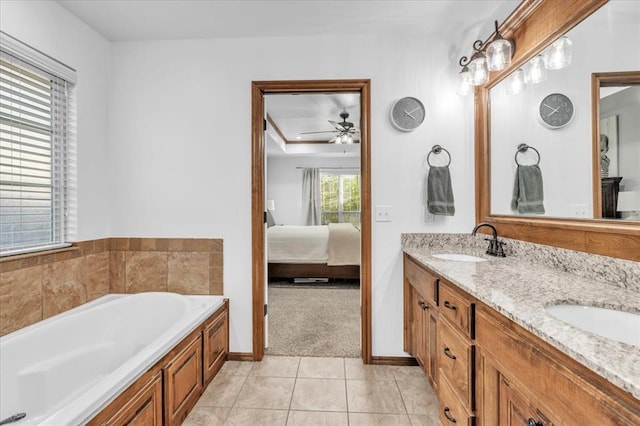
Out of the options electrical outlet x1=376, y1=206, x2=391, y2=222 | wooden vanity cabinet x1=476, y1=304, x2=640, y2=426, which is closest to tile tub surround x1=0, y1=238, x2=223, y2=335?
electrical outlet x1=376, y1=206, x2=391, y2=222

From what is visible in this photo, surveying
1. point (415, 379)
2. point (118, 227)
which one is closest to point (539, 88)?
point (415, 379)

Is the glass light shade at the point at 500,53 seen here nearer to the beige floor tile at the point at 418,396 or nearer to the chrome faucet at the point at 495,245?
the chrome faucet at the point at 495,245

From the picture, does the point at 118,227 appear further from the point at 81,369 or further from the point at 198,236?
the point at 81,369

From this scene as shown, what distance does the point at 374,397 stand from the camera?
A: 76.0 inches

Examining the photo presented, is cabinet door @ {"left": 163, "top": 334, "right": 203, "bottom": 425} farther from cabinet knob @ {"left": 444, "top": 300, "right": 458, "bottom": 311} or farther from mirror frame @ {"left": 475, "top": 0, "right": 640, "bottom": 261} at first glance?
mirror frame @ {"left": 475, "top": 0, "right": 640, "bottom": 261}

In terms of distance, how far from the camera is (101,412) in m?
1.08

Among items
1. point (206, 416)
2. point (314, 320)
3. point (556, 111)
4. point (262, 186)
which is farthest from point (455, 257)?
point (206, 416)

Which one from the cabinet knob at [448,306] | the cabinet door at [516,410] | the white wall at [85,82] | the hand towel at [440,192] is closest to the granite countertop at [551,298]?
the cabinet knob at [448,306]

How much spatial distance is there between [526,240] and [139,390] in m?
2.16

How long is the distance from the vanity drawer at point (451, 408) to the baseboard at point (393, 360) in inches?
28.7

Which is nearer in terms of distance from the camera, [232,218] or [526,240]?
[526,240]

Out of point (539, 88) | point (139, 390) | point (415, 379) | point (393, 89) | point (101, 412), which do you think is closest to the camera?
point (101, 412)

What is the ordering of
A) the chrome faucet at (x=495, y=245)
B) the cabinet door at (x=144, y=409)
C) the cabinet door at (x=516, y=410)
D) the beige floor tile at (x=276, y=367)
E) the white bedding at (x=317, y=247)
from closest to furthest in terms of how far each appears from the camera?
the cabinet door at (x=516, y=410)
the cabinet door at (x=144, y=409)
the chrome faucet at (x=495, y=245)
the beige floor tile at (x=276, y=367)
the white bedding at (x=317, y=247)

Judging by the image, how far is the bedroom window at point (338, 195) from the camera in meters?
7.95
